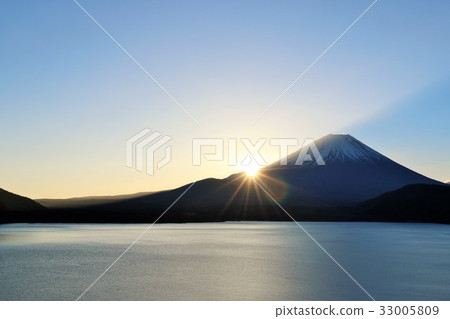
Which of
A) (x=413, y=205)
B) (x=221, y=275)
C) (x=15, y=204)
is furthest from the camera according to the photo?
(x=413, y=205)

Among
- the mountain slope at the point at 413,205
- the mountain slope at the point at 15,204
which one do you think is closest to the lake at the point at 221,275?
the mountain slope at the point at 413,205

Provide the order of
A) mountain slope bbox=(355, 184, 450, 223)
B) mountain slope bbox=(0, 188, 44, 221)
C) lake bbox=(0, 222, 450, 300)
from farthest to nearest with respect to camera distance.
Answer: mountain slope bbox=(355, 184, 450, 223) → mountain slope bbox=(0, 188, 44, 221) → lake bbox=(0, 222, 450, 300)

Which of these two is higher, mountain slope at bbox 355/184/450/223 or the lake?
mountain slope at bbox 355/184/450/223

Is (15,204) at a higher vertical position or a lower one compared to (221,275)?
higher

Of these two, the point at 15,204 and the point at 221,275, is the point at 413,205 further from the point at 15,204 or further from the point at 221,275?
the point at 221,275

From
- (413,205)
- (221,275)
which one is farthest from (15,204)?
(221,275)

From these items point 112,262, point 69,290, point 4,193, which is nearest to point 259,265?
point 112,262

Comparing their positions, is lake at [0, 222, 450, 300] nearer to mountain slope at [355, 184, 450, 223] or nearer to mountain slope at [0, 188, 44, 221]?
mountain slope at [355, 184, 450, 223]

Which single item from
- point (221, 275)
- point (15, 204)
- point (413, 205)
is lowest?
point (221, 275)

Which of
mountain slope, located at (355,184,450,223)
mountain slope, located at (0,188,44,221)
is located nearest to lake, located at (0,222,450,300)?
mountain slope, located at (355,184,450,223)

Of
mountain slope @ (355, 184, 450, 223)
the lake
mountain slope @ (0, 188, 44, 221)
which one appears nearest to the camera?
the lake

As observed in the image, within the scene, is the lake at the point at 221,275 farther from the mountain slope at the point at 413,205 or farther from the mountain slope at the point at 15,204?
the mountain slope at the point at 15,204

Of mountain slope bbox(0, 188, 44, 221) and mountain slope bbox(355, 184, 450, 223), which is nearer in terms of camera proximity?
mountain slope bbox(0, 188, 44, 221)
